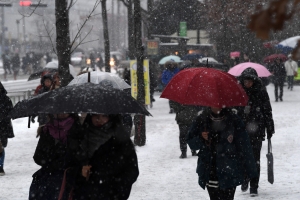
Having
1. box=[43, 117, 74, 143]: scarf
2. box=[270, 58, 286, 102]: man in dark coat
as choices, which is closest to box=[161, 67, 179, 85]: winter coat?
box=[270, 58, 286, 102]: man in dark coat

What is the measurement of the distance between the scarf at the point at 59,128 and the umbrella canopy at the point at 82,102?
259mm

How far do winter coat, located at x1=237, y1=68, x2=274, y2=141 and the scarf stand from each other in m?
4.11

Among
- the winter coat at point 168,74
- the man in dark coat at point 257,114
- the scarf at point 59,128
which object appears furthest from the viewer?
the winter coat at point 168,74

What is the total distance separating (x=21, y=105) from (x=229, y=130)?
215cm

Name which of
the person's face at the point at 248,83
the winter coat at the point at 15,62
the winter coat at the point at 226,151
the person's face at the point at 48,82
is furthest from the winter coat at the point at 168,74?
the winter coat at the point at 15,62

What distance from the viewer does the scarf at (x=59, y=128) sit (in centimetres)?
602

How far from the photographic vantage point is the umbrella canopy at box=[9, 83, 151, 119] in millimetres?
5598

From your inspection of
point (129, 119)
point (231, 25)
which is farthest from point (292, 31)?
point (129, 119)

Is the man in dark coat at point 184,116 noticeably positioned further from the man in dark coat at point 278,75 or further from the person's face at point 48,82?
the man in dark coat at point 278,75

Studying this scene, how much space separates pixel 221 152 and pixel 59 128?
181 centimetres

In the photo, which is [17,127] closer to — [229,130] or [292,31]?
[229,130]

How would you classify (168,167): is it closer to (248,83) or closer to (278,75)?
(248,83)

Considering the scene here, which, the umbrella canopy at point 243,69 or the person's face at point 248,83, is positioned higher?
the person's face at point 248,83

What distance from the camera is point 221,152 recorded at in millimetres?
7164
